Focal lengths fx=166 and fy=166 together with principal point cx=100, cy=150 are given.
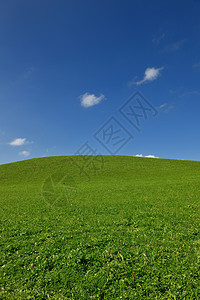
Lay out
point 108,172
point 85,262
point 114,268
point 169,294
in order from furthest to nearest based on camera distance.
Result: point 108,172 → point 85,262 → point 114,268 → point 169,294

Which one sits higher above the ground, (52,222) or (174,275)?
(52,222)

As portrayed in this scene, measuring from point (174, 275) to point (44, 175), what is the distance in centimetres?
5525

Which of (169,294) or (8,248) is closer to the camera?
(169,294)

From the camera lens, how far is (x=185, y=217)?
13.0 meters

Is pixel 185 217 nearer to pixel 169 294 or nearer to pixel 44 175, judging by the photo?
pixel 169 294

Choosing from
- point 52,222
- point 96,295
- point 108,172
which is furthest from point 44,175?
point 96,295

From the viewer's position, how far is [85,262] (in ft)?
25.7

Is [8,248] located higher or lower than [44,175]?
lower

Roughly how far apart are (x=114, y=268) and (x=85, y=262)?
1503mm

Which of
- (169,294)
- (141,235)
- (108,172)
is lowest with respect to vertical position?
(169,294)

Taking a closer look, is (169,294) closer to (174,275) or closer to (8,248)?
(174,275)

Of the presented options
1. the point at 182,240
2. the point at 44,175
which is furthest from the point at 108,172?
the point at 182,240

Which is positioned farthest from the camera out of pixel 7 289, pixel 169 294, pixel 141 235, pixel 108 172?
pixel 108 172

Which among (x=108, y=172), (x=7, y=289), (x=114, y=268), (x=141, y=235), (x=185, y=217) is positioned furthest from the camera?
(x=108, y=172)
